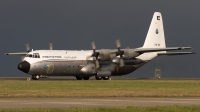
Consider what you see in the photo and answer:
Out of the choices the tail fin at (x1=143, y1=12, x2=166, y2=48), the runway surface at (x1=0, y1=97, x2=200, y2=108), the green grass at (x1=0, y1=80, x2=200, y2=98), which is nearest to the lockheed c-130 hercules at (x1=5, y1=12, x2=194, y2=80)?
the tail fin at (x1=143, y1=12, x2=166, y2=48)

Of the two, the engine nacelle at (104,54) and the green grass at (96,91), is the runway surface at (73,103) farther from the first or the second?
the engine nacelle at (104,54)

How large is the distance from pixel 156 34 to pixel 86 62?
1542 centimetres

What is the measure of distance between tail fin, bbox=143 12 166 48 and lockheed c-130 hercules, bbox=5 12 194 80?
382cm

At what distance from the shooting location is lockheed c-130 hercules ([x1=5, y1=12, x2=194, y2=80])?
69.2m

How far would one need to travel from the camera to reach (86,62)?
237ft

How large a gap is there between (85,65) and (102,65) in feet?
9.79

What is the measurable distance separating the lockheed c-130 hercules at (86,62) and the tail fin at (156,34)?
12.5 feet

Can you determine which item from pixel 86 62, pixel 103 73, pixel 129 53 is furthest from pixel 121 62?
pixel 86 62

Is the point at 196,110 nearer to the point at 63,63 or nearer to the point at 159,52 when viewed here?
the point at 63,63

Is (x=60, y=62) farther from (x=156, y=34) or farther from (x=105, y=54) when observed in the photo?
(x=156, y=34)

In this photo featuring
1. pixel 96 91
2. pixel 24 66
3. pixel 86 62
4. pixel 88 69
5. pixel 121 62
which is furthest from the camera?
pixel 86 62

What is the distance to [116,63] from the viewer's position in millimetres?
72875

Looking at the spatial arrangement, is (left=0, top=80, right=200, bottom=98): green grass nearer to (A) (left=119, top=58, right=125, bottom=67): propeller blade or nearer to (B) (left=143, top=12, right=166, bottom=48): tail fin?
(A) (left=119, top=58, right=125, bottom=67): propeller blade

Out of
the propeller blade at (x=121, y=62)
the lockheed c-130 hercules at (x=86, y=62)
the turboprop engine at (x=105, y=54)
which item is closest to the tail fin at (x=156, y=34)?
the lockheed c-130 hercules at (x=86, y=62)
